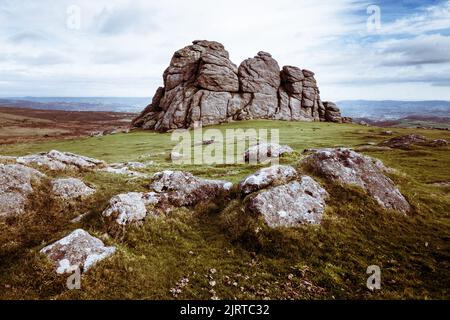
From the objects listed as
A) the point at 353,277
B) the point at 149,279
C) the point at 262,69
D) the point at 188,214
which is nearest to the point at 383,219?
the point at 353,277

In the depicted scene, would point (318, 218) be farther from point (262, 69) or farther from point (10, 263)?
point (262, 69)

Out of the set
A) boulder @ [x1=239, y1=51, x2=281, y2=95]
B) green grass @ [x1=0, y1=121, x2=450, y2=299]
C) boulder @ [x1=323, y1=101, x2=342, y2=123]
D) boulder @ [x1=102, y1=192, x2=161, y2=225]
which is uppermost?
boulder @ [x1=239, y1=51, x2=281, y2=95]

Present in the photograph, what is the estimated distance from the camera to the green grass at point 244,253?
1045 centimetres

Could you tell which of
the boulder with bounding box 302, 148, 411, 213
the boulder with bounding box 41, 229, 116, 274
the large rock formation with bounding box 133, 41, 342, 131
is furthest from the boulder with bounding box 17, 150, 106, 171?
the large rock formation with bounding box 133, 41, 342, 131

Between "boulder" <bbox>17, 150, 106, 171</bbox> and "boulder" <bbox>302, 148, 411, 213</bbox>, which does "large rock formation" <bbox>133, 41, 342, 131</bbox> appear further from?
"boulder" <bbox>302, 148, 411, 213</bbox>

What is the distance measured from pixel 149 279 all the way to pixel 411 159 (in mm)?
40925

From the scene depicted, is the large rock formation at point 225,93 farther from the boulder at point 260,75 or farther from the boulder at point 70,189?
the boulder at point 70,189

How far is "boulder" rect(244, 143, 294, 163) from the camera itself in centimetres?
3588

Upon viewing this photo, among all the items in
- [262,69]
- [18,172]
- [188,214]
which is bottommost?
[188,214]

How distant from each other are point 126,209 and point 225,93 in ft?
297

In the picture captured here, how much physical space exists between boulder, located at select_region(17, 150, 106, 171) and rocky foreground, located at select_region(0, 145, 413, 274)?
29.0 inches

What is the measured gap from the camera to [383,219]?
573 inches

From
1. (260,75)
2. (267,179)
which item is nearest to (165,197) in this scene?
(267,179)

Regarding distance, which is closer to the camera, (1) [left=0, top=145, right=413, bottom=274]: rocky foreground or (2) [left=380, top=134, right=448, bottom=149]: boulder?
→ (1) [left=0, top=145, right=413, bottom=274]: rocky foreground
